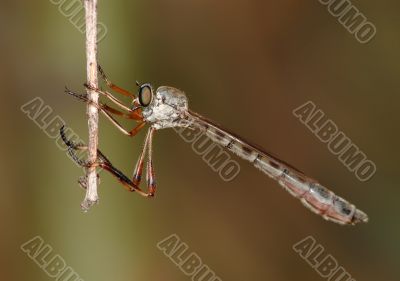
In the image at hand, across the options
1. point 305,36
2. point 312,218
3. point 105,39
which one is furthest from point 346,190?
point 105,39

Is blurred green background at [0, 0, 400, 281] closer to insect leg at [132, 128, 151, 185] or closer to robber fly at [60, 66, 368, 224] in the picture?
robber fly at [60, 66, 368, 224]

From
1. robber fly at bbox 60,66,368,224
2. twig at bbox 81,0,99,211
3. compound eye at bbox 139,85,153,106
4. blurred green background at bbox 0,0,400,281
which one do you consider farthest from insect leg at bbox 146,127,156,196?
blurred green background at bbox 0,0,400,281

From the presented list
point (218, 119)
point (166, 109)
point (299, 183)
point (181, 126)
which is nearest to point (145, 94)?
point (166, 109)

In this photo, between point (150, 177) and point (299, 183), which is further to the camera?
point (299, 183)

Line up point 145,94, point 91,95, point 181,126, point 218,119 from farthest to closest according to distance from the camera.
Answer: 1. point 218,119
2. point 181,126
3. point 145,94
4. point 91,95

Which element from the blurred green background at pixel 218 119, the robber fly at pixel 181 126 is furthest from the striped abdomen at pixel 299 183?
the blurred green background at pixel 218 119

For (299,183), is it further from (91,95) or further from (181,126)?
(91,95)

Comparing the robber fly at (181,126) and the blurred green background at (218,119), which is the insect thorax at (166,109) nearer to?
the robber fly at (181,126)

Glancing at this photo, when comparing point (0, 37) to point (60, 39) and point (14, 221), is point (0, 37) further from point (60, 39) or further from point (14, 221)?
point (14, 221)
